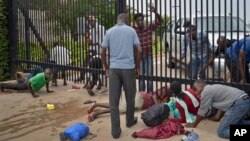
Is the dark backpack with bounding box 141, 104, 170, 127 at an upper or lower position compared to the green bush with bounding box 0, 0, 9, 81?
lower

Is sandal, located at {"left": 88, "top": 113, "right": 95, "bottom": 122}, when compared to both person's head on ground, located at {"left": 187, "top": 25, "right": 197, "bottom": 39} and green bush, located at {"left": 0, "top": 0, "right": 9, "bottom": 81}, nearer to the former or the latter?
person's head on ground, located at {"left": 187, "top": 25, "right": 197, "bottom": 39}

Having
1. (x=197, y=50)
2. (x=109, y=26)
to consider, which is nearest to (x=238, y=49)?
(x=197, y=50)

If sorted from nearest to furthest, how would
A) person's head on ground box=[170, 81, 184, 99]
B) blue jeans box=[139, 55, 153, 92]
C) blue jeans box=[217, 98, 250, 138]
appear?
1. blue jeans box=[217, 98, 250, 138]
2. person's head on ground box=[170, 81, 184, 99]
3. blue jeans box=[139, 55, 153, 92]

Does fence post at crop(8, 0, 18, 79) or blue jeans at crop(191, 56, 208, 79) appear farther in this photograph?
fence post at crop(8, 0, 18, 79)

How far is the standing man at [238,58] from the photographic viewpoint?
7.04 metres

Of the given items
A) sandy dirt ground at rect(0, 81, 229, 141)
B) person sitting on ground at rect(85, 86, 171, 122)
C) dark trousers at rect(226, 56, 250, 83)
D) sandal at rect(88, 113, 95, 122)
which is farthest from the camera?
person sitting on ground at rect(85, 86, 171, 122)

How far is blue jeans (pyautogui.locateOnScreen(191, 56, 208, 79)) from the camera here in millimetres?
A: 7740

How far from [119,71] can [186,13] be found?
1965mm

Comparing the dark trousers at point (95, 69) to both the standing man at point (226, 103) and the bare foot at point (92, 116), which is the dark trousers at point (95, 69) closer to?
the bare foot at point (92, 116)

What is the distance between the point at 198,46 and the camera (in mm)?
8242

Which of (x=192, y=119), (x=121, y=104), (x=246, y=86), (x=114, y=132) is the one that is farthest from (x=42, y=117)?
(x=246, y=86)

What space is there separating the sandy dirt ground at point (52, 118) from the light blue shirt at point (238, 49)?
1266 mm

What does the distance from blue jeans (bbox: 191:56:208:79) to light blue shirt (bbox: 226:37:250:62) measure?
1.66ft

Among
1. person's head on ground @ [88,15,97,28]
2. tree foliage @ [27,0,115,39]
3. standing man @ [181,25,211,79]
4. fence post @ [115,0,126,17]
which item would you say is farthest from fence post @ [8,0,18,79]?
standing man @ [181,25,211,79]
